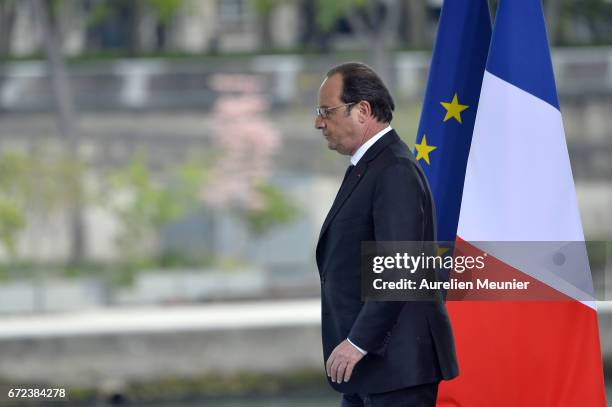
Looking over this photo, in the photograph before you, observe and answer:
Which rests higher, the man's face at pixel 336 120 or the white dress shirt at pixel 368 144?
the man's face at pixel 336 120

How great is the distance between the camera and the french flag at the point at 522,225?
4.03m

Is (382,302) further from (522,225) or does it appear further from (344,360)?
Result: (522,225)

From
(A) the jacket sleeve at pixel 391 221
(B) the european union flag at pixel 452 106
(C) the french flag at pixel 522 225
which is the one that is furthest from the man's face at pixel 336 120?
(B) the european union flag at pixel 452 106

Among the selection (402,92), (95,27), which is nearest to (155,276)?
(402,92)

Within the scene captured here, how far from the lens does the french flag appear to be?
13.2 feet

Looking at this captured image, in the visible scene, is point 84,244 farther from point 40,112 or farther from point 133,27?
point 133,27

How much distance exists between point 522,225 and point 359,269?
65 centimetres

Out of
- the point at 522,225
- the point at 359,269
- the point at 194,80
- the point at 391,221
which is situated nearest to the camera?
the point at 391,221

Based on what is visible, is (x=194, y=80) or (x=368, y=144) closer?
(x=368, y=144)

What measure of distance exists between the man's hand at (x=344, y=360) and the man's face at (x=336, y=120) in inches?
22.1

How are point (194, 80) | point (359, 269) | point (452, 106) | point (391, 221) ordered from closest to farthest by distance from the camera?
point (391, 221) → point (359, 269) → point (452, 106) → point (194, 80)

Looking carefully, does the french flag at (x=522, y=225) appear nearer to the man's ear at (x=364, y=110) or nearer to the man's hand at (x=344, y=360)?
the man's ear at (x=364, y=110)

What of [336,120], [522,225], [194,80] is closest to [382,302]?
[336,120]

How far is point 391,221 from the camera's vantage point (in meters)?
3.57
